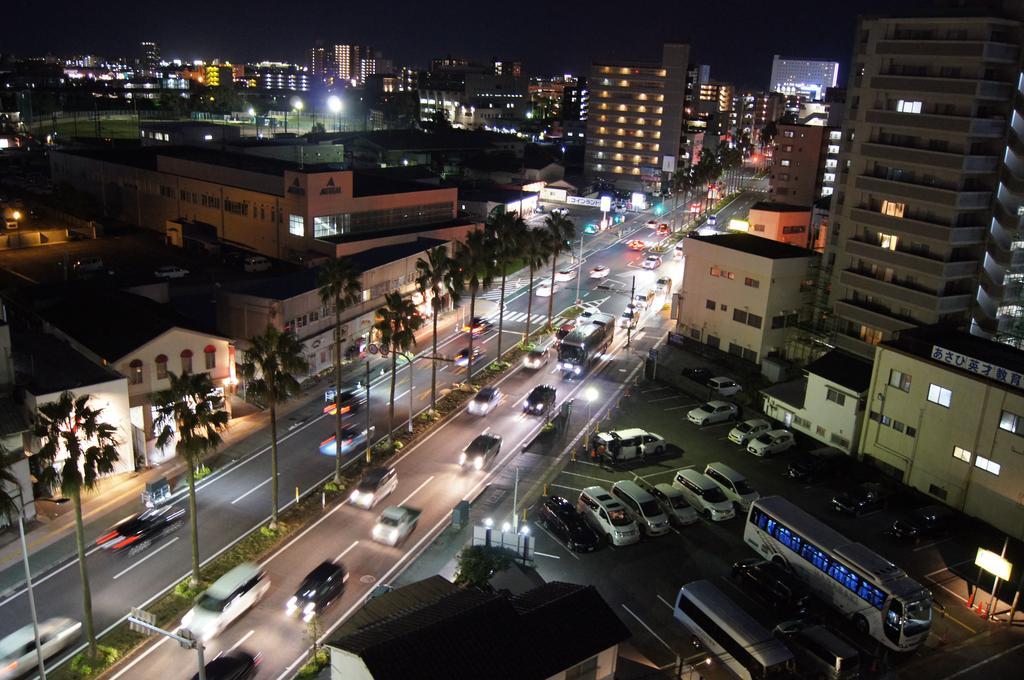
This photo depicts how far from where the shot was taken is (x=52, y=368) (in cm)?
3612

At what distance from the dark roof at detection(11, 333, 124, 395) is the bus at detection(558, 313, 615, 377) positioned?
26.7 m

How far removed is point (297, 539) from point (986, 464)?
29.3m

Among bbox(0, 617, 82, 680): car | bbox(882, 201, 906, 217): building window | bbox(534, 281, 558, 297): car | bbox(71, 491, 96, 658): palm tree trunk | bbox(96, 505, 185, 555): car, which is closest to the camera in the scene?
bbox(71, 491, 96, 658): palm tree trunk

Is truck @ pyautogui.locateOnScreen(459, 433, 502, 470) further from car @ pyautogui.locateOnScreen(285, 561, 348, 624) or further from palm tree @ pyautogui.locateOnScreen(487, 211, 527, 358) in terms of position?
palm tree @ pyautogui.locateOnScreen(487, 211, 527, 358)

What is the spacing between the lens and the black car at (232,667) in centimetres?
2369

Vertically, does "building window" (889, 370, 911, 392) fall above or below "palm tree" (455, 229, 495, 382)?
below

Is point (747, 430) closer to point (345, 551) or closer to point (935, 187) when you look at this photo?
point (935, 187)

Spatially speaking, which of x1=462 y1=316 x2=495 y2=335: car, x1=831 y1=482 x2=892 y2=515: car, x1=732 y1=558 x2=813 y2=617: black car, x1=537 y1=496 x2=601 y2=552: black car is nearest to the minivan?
x1=537 y1=496 x2=601 y2=552: black car

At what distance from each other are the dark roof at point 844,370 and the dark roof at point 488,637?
79.0ft

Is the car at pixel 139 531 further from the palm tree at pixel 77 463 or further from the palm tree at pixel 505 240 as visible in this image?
the palm tree at pixel 505 240

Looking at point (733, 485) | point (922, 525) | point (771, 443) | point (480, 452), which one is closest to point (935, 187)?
point (771, 443)

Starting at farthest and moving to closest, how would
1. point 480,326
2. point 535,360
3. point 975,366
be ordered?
point 480,326
point 535,360
point 975,366

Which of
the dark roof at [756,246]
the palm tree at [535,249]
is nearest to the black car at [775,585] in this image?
the dark roof at [756,246]

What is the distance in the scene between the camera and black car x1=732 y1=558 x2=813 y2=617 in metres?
27.5
